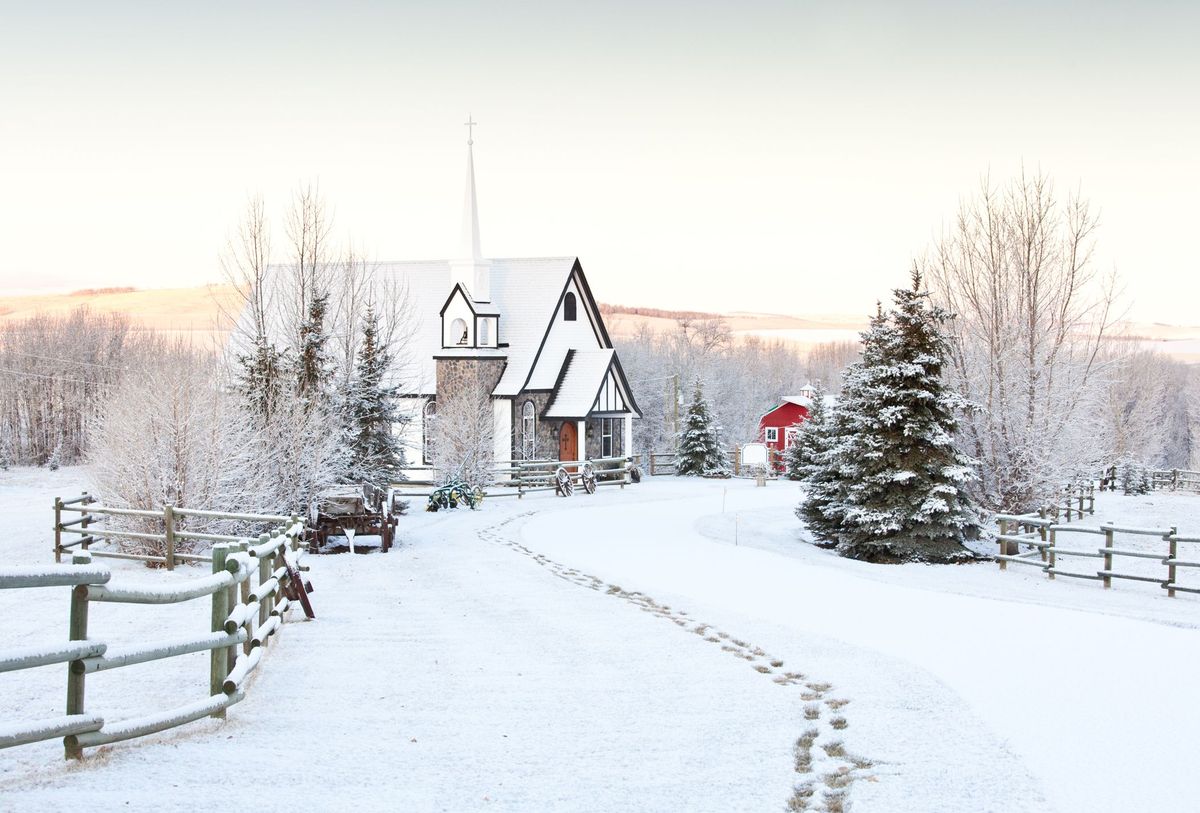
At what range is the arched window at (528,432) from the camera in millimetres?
41156

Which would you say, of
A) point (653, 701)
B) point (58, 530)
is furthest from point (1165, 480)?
point (653, 701)

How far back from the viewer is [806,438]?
140 ft

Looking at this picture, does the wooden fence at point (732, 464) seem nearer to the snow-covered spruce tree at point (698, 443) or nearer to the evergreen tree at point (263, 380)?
the snow-covered spruce tree at point (698, 443)

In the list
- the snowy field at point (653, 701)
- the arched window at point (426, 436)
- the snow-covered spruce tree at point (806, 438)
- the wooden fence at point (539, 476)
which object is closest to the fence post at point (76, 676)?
the snowy field at point (653, 701)

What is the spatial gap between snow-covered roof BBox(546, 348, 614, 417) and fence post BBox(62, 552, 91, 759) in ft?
115

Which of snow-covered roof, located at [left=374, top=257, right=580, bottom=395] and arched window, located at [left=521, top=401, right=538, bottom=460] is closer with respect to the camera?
arched window, located at [left=521, top=401, right=538, bottom=460]

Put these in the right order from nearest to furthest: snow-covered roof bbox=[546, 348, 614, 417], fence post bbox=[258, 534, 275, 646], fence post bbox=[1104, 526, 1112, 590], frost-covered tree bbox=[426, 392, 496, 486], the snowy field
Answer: the snowy field, fence post bbox=[258, 534, 275, 646], fence post bbox=[1104, 526, 1112, 590], frost-covered tree bbox=[426, 392, 496, 486], snow-covered roof bbox=[546, 348, 614, 417]

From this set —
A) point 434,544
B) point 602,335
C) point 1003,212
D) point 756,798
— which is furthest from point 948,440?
point 602,335

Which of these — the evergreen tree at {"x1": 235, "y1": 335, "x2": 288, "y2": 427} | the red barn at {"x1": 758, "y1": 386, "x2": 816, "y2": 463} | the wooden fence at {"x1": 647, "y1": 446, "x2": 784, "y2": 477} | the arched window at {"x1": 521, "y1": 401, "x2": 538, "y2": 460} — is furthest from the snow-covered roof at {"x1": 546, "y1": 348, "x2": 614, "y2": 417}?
the red barn at {"x1": 758, "y1": 386, "x2": 816, "y2": 463}

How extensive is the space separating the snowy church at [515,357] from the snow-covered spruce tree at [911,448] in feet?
61.4

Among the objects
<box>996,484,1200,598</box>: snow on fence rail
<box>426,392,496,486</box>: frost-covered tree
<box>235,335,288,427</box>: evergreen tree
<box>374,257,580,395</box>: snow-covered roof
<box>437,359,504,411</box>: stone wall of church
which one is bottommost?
<box>996,484,1200,598</box>: snow on fence rail

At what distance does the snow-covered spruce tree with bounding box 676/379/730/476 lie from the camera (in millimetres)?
49562

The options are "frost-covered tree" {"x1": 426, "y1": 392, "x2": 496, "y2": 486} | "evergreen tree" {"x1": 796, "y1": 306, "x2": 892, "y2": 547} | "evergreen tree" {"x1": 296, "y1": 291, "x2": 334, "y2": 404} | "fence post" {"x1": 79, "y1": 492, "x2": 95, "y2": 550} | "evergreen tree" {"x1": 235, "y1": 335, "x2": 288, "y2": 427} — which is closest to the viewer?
"fence post" {"x1": 79, "y1": 492, "x2": 95, "y2": 550}

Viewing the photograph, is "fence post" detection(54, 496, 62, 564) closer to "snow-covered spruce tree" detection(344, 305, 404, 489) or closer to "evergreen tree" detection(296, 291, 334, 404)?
"evergreen tree" detection(296, 291, 334, 404)
